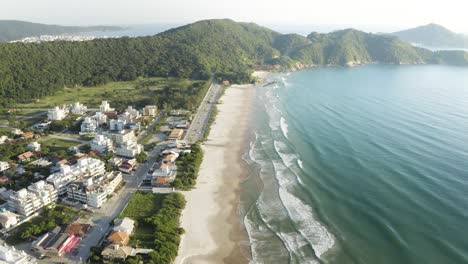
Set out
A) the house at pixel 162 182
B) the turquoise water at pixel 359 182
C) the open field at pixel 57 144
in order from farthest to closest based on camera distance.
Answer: the open field at pixel 57 144, the house at pixel 162 182, the turquoise water at pixel 359 182

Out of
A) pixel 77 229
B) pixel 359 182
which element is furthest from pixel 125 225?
pixel 359 182

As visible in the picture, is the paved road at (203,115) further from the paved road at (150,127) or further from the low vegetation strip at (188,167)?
the paved road at (150,127)

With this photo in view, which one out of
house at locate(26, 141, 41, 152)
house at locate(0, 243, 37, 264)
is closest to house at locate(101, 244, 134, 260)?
house at locate(0, 243, 37, 264)

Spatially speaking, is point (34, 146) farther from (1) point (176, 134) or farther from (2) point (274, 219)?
(2) point (274, 219)

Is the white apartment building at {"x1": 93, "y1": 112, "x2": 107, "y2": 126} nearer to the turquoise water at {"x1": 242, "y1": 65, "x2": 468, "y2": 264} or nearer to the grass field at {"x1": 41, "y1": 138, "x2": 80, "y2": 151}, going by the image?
the grass field at {"x1": 41, "y1": 138, "x2": 80, "y2": 151}

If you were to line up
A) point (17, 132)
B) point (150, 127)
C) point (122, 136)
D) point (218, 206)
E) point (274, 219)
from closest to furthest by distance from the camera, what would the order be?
point (274, 219) < point (218, 206) < point (122, 136) < point (17, 132) < point (150, 127)

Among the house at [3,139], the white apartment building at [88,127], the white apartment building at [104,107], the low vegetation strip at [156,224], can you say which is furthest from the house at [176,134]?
the house at [3,139]

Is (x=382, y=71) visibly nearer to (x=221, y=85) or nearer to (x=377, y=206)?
(x=221, y=85)
